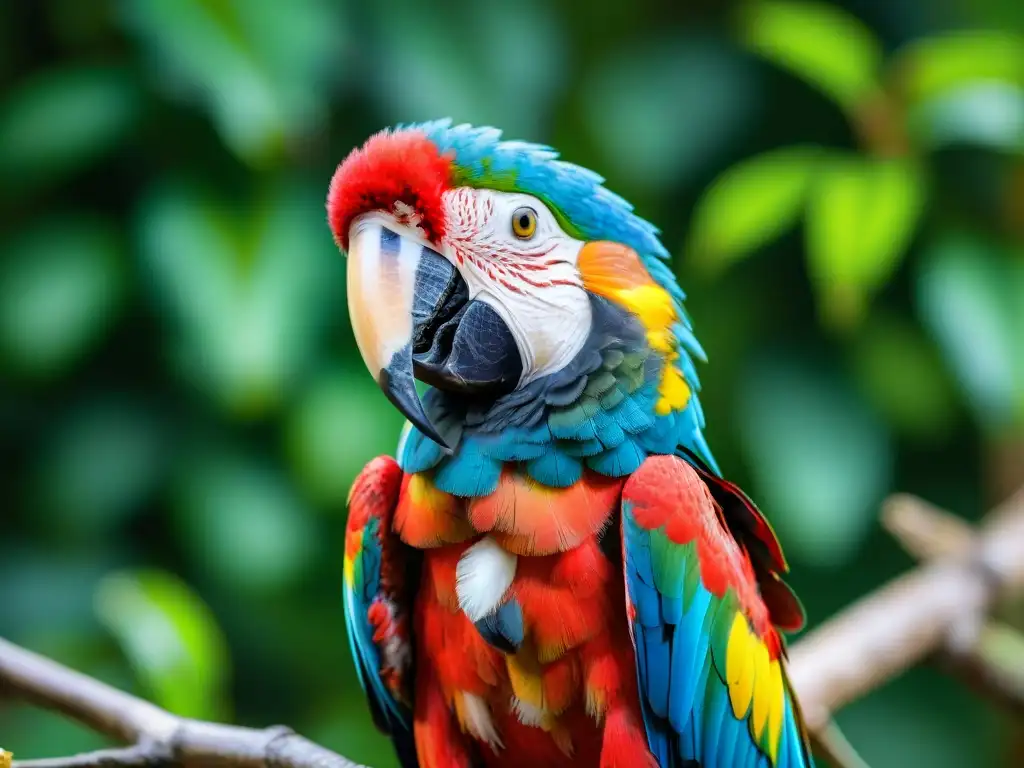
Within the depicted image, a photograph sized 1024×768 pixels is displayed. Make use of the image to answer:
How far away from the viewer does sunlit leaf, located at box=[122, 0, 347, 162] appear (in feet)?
5.86

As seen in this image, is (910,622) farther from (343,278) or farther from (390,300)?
(343,278)

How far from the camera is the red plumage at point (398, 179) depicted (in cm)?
82

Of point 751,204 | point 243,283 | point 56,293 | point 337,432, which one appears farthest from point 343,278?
point 751,204

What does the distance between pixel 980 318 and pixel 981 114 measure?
36 centimetres

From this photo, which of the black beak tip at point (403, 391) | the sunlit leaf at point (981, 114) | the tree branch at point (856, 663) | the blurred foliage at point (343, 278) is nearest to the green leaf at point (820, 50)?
the blurred foliage at point (343, 278)

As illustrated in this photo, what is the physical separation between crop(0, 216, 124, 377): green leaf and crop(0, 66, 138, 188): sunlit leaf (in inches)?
4.8

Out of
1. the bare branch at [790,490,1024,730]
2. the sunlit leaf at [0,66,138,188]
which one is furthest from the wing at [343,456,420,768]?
the sunlit leaf at [0,66,138,188]

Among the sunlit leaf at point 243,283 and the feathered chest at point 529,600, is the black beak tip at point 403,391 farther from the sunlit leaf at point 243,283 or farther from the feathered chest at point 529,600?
the sunlit leaf at point 243,283

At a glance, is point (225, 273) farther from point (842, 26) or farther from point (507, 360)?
point (842, 26)

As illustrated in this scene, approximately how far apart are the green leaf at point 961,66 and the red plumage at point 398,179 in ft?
4.62

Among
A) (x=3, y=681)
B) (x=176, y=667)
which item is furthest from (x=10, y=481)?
(x=3, y=681)

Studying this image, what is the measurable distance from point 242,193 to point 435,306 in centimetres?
131

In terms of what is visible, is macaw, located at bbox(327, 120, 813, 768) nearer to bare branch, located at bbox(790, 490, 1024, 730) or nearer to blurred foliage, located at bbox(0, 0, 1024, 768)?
bare branch, located at bbox(790, 490, 1024, 730)

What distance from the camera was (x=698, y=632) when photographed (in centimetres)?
88
